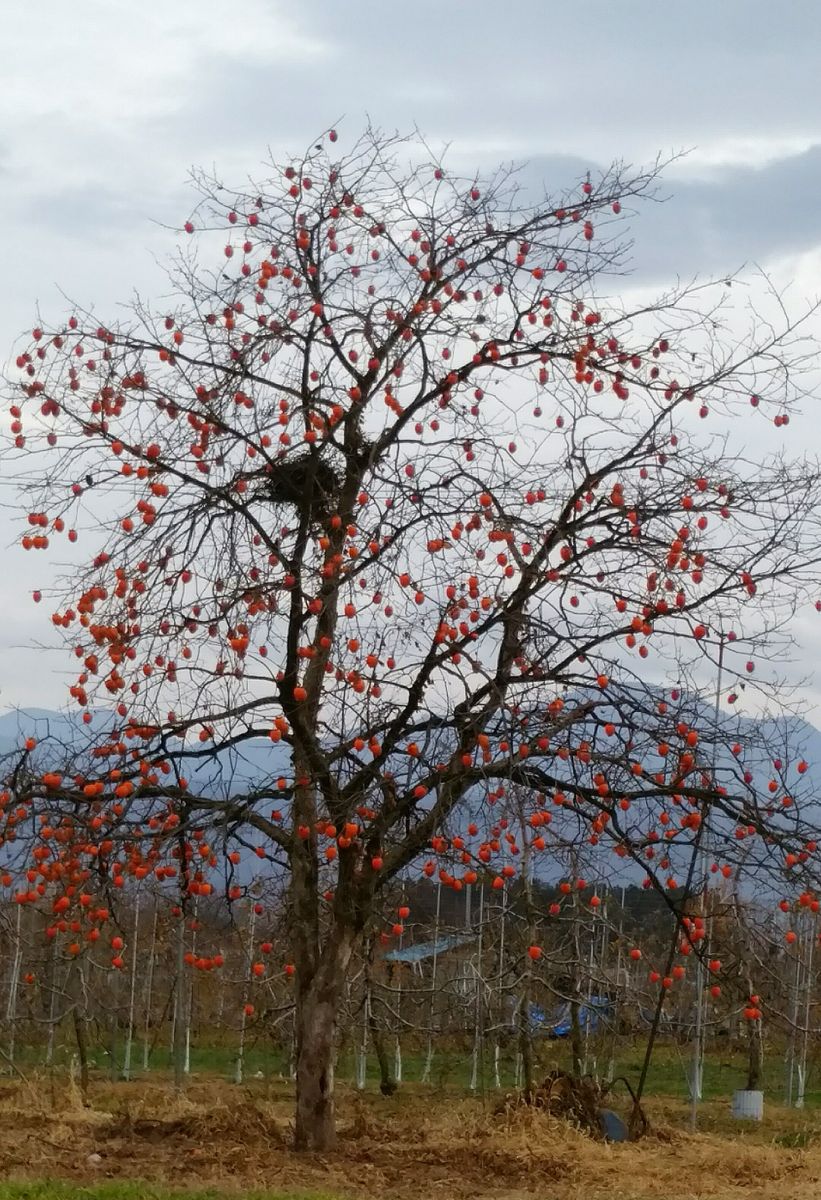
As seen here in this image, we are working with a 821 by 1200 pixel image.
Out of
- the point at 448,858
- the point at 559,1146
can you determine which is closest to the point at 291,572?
the point at 448,858

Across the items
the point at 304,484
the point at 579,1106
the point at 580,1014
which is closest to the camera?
the point at 304,484

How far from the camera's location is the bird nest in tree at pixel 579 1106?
10.9 metres

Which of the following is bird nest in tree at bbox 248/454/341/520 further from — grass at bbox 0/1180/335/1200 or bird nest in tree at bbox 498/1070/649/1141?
bird nest in tree at bbox 498/1070/649/1141

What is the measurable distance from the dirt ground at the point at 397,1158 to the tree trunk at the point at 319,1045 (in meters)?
0.20

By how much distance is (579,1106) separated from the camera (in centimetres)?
1105

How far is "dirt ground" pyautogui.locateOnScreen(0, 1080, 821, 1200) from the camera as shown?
25.9 feet

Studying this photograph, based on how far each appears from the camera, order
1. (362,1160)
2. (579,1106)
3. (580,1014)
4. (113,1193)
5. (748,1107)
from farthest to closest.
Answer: (580,1014) < (748,1107) < (579,1106) < (362,1160) < (113,1193)

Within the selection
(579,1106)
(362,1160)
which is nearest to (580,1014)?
(579,1106)

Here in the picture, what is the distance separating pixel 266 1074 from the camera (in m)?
21.2

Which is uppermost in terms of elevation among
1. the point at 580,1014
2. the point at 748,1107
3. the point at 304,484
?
the point at 304,484

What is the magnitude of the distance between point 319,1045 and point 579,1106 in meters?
3.34

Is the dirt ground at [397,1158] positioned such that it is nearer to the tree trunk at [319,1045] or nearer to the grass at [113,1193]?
the tree trunk at [319,1045]

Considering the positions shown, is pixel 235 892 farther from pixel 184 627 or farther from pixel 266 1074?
pixel 266 1074

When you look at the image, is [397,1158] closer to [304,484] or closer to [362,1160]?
[362,1160]
